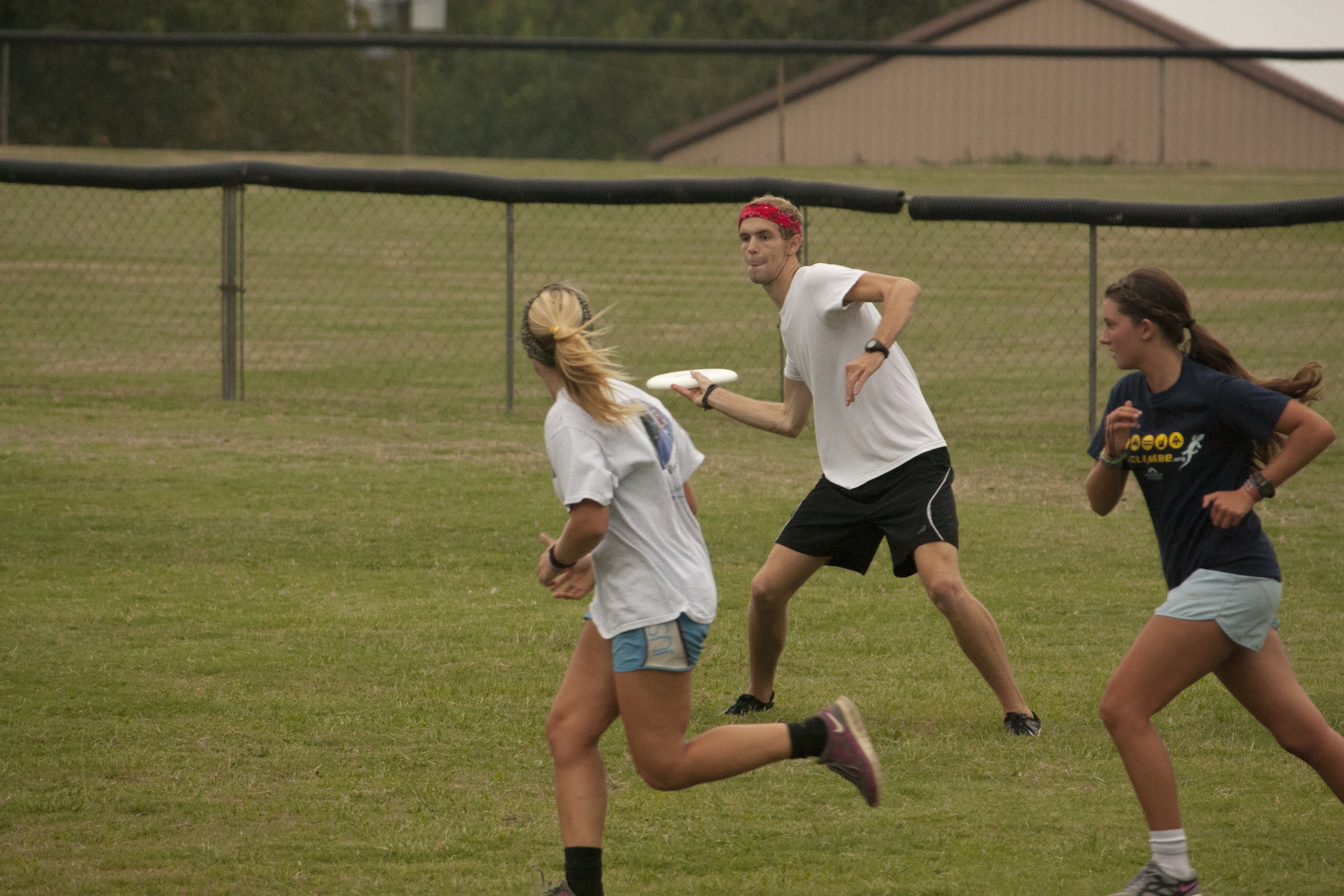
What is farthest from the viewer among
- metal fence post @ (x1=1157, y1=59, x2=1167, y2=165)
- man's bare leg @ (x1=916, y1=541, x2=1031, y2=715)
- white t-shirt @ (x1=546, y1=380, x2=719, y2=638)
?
metal fence post @ (x1=1157, y1=59, x2=1167, y2=165)

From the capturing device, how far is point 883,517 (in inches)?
202

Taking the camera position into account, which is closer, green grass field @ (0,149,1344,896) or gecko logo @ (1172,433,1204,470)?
gecko logo @ (1172,433,1204,470)

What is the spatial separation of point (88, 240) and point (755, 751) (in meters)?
19.5

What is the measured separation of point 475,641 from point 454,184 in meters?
6.24

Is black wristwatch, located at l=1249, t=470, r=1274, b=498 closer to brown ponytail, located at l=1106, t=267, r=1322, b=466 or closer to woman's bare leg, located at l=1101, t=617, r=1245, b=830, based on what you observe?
brown ponytail, located at l=1106, t=267, r=1322, b=466

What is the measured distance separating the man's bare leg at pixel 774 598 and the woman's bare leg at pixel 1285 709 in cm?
174

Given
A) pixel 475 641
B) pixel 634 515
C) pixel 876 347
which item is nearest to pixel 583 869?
pixel 634 515

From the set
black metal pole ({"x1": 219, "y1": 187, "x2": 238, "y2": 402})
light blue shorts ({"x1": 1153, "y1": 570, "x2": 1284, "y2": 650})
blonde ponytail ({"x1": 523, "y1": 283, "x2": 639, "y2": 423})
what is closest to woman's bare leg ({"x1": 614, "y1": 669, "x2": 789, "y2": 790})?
blonde ponytail ({"x1": 523, "y1": 283, "x2": 639, "y2": 423})

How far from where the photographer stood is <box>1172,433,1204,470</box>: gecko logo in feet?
12.3

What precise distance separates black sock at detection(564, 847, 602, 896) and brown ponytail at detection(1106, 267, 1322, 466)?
1939mm

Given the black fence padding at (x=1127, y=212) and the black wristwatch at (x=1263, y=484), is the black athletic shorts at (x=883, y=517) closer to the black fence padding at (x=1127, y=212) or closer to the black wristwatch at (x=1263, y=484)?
the black wristwatch at (x=1263, y=484)

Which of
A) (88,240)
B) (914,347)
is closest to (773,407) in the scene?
(914,347)

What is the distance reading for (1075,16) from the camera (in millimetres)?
29062

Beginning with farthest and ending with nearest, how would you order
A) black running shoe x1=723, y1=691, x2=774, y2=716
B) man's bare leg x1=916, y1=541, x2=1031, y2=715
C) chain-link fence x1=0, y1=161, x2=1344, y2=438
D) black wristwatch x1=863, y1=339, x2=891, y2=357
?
1. chain-link fence x1=0, y1=161, x2=1344, y2=438
2. black running shoe x1=723, y1=691, x2=774, y2=716
3. man's bare leg x1=916, y1=541, x2=1031, y2=715
4. black wristwatch x1=863, y1=339, x2=891, y2=357
